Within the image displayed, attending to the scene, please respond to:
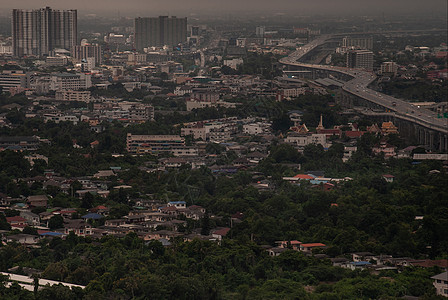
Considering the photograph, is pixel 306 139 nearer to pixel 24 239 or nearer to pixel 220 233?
pixel 220 233

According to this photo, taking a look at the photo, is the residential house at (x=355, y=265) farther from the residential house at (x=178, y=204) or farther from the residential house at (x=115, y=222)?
the residential house at (x=178, y=204)

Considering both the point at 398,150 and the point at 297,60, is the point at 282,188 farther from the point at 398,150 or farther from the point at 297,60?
the point at 297,60

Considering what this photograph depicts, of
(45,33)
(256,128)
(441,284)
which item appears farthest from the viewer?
(45,33)

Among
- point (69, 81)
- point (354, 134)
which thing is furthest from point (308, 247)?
point (69, 81)

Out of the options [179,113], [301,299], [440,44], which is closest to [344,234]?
[301,299]

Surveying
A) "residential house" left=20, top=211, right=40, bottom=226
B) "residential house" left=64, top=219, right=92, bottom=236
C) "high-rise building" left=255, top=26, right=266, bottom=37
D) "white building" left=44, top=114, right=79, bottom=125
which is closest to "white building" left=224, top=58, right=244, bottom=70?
"white building" left=44, top=114, right=79, bottom=125
